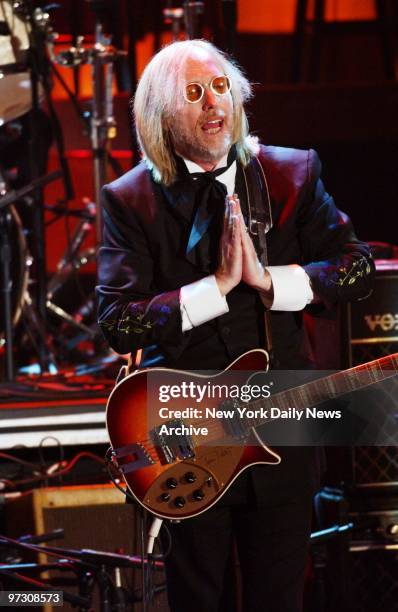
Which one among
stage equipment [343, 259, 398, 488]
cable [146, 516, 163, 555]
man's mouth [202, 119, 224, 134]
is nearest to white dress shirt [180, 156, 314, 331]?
man's mouth [202, 119, 224, 134]

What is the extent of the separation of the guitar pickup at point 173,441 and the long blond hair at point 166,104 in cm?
61

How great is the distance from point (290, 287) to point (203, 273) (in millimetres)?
236

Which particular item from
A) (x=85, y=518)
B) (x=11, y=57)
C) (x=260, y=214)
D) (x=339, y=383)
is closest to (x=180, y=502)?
(x=339, y=383)

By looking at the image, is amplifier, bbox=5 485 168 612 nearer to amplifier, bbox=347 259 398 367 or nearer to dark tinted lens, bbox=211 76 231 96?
amplifier, bbox=347 259 398 367

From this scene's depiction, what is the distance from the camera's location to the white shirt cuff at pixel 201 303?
2.50m

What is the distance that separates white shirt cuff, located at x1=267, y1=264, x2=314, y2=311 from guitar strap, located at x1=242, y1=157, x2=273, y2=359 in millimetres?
58

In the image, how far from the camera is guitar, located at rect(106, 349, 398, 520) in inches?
99.6

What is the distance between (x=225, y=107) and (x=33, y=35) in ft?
8.55

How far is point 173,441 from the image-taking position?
8.39 feet

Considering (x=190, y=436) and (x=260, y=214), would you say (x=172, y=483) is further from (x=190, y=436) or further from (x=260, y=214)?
(x=260, y=214)

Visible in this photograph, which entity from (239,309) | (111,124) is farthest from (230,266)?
(111,124)

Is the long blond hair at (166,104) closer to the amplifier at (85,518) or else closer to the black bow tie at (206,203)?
the black bow tie at (206,203)

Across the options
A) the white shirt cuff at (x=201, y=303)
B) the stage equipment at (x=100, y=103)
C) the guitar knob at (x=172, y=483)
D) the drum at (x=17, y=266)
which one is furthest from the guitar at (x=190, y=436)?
the stage equipment at (x=100, y=103)

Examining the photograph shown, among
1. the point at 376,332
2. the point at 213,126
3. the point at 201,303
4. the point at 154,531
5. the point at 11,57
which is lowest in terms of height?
the point at 154,531
